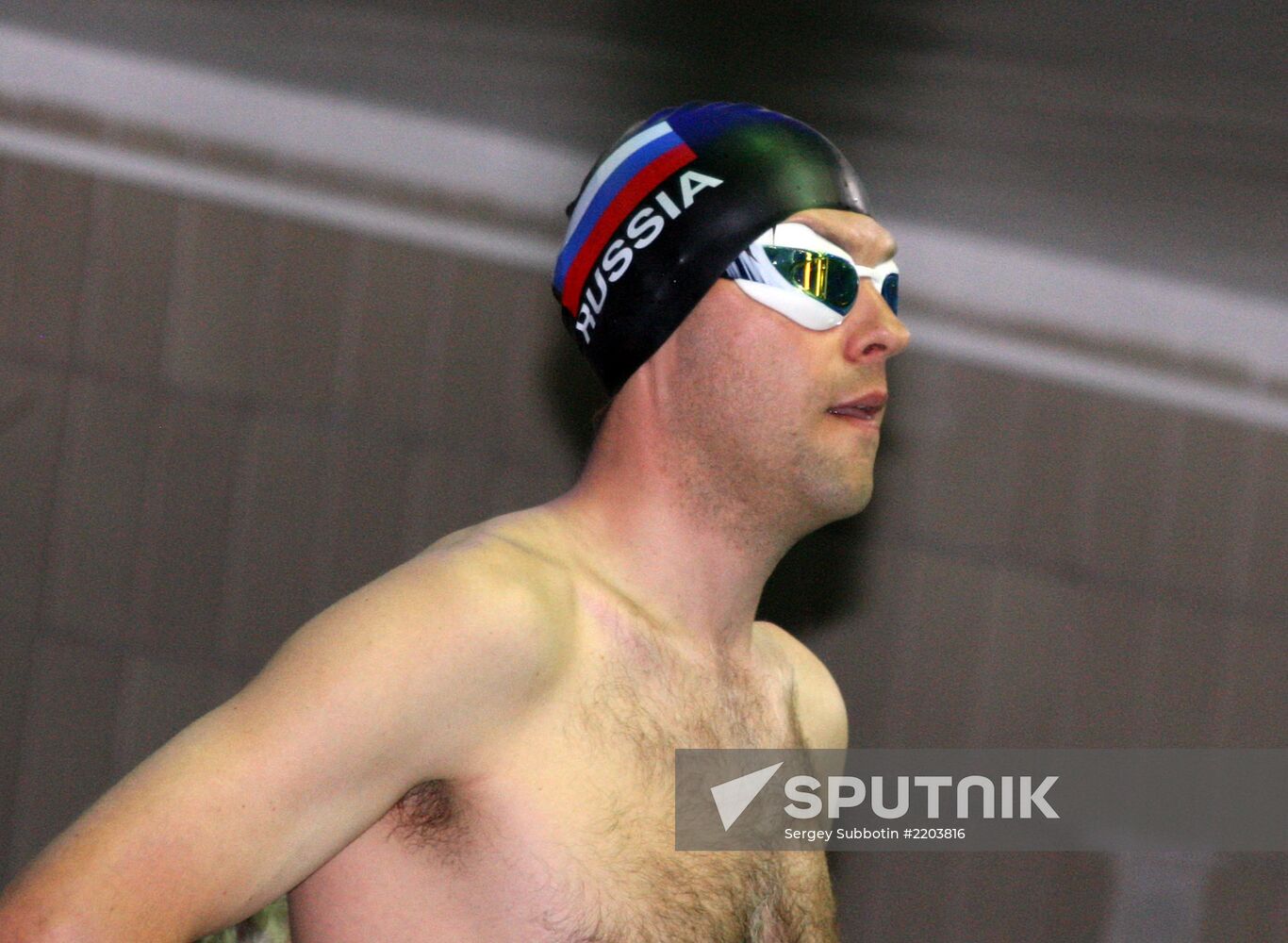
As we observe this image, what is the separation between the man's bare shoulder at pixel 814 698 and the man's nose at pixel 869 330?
357 mm

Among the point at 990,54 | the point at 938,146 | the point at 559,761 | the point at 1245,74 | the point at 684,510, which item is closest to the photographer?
the point at 559,761

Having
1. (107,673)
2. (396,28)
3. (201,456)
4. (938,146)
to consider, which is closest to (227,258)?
(201,456)

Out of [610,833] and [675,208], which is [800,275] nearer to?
[675,208]

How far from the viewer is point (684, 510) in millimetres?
1397

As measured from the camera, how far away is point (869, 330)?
1417 millimetres

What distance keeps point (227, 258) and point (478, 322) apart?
0.49 meters

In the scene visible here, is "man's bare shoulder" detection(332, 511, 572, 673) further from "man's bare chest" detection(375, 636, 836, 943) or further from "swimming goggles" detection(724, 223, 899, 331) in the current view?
"swimming goggles" detection(724, 223, 899, 331)

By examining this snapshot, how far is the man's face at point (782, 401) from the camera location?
1.37 metres

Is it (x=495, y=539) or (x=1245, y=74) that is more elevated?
(x=1245, y=74)

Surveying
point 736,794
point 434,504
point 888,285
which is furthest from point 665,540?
point 434,504

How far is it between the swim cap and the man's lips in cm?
18

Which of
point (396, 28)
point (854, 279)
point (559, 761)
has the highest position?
point (396, 28)

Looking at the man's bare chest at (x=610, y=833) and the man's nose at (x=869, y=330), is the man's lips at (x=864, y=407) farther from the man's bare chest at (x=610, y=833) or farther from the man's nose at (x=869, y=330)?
the man's bare chest at (x=610, y=833)

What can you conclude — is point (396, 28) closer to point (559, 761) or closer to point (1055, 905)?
point (559, 761)
